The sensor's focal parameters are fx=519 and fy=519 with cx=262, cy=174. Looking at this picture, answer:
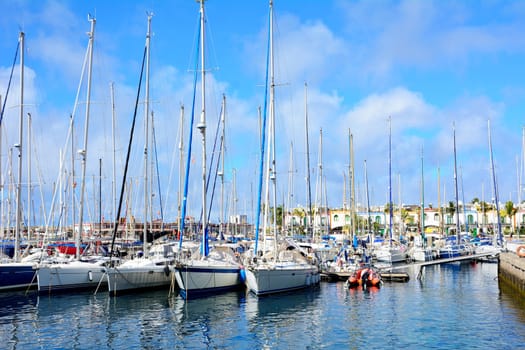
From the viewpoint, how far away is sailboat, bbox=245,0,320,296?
107ft

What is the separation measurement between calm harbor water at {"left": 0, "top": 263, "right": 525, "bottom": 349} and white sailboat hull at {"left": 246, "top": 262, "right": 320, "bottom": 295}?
27.0 inches

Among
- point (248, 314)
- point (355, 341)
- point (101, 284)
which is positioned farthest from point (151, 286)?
point (355, 341)

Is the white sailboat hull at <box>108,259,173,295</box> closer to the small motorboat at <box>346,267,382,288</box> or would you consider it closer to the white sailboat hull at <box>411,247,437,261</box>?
the small motorboat at <box>346,267,382,288</box>

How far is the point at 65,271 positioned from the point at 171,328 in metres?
13.7

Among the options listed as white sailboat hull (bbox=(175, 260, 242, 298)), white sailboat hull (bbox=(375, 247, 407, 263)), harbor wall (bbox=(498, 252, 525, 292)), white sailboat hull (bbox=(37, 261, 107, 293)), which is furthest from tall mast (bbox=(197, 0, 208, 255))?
white sailboat hull (bbox=(375, 247, 407, 263))

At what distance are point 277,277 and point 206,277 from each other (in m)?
4.63

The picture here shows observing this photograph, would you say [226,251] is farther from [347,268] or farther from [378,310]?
[347,268]

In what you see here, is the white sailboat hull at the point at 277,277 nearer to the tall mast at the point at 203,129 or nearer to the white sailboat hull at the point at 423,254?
the tall mast at the point at 203,129

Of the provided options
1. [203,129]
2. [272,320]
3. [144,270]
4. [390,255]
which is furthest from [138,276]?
[390,255]

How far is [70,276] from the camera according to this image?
3497 centimetres

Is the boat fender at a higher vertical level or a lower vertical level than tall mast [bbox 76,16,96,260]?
lower

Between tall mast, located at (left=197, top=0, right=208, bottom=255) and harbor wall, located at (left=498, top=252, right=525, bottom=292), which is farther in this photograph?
harbor wall, located at (left=498, top=252, right=525, bottom=292)

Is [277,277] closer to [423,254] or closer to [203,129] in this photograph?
[203,129]

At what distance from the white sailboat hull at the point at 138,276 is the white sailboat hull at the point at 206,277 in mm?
4167
